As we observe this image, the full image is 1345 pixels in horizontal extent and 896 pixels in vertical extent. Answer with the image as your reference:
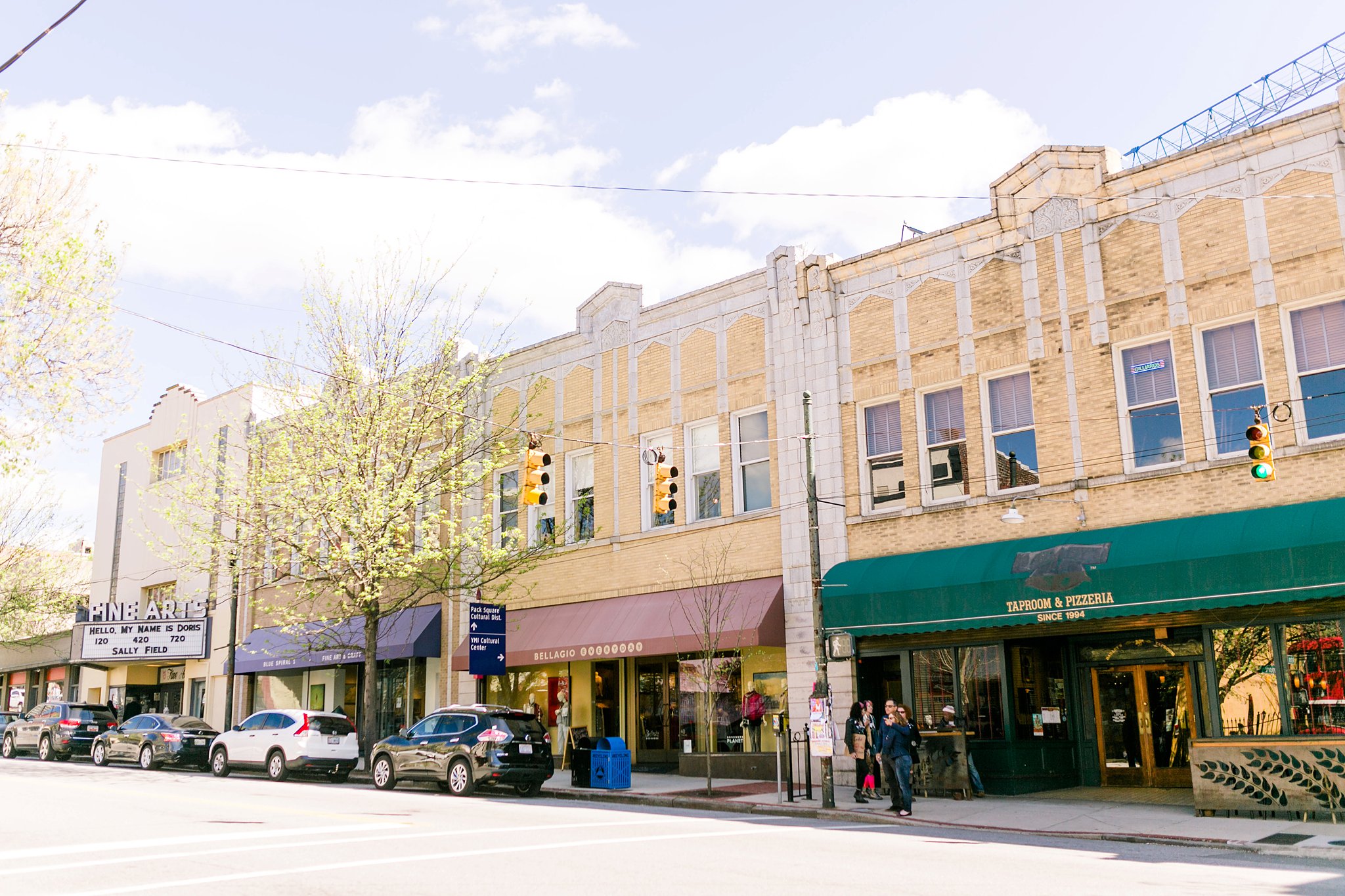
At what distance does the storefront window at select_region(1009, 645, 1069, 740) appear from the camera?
64.1 feet

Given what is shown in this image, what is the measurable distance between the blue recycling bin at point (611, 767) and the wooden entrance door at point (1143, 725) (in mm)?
8548

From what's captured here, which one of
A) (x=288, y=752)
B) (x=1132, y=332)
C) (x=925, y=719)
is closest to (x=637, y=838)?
(x=925, y=719)

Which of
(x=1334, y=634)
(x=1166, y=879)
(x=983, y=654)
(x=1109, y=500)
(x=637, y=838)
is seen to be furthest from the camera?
(x=983, y=654)

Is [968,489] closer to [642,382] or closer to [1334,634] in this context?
[1334,634]

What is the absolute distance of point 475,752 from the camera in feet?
66.3

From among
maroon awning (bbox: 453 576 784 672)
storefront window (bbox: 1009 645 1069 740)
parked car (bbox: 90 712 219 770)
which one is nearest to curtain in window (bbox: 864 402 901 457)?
maroon awning (bbox: 453 576 784 672)

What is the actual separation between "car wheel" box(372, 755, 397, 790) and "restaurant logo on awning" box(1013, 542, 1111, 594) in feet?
40.1

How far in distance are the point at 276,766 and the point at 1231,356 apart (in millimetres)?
20235

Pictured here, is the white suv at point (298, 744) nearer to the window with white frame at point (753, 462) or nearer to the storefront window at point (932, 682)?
the window with white frame at point (753, 462)

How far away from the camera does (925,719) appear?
20.3 m

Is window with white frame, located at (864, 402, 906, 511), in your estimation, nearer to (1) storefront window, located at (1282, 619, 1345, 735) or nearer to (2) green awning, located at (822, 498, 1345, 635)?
(2) green awning, located at (822, 498, 1345, 635)

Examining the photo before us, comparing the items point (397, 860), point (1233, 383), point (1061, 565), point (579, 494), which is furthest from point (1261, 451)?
point (579, 494)

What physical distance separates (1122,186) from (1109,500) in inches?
212

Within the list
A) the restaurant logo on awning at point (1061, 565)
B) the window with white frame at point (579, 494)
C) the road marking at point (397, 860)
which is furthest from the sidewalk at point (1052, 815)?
the window with white frame at point (579, 494)
